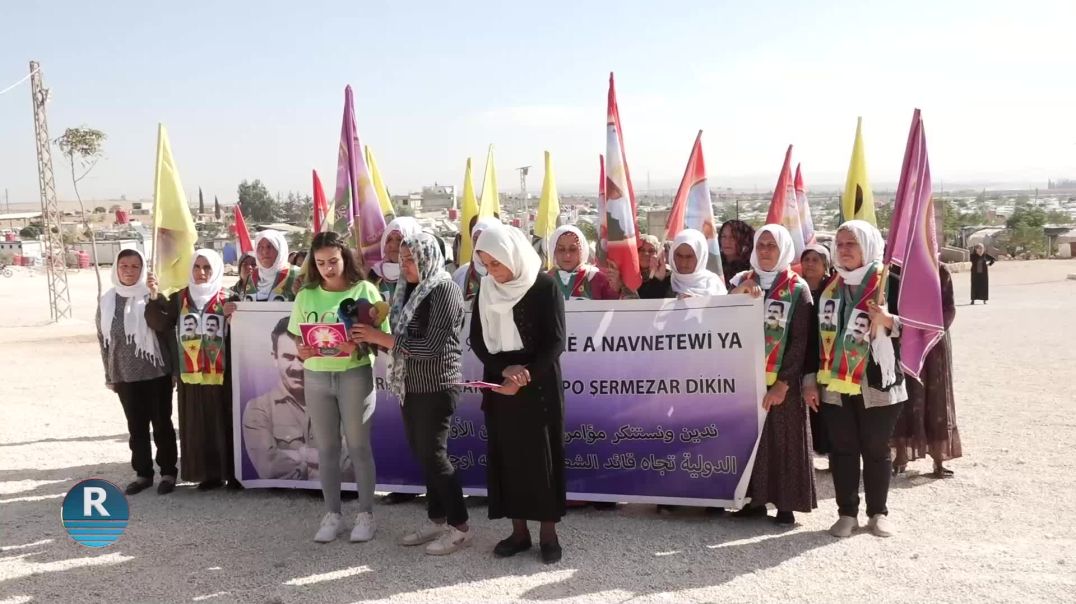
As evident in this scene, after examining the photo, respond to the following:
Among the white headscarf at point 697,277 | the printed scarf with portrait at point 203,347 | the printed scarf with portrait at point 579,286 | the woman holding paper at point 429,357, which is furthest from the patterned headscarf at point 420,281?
the printed scarf with portrait at point 203,347

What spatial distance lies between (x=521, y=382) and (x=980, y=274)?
1798 cm

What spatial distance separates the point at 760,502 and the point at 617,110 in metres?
2.57

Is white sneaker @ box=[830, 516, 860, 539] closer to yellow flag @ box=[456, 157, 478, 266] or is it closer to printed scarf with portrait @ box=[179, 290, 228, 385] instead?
yellow flag @ box=[456, 157, 478, 266]

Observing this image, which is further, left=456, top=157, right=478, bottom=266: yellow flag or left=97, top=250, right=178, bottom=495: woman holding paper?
left=456, top=157, right=478, bottom=266: yellow flag

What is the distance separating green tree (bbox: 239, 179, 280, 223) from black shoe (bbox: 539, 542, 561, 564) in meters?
86.6

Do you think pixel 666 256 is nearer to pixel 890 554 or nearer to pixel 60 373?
pixel 890 554

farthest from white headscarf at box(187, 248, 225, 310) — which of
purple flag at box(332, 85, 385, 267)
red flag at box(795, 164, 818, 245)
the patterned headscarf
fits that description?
red flag at box(795, 164, 818, 245)

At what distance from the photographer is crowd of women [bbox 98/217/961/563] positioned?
4.25 metres

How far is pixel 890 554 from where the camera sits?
436 cm

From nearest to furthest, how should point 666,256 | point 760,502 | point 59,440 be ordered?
point 760,502
point 666,256
point 59,440

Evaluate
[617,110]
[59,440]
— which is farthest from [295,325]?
[59,440]

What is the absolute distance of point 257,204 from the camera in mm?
88812

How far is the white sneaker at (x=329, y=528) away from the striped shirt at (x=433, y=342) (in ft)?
3.42

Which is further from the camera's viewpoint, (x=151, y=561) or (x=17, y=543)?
(x=17, y=543)
